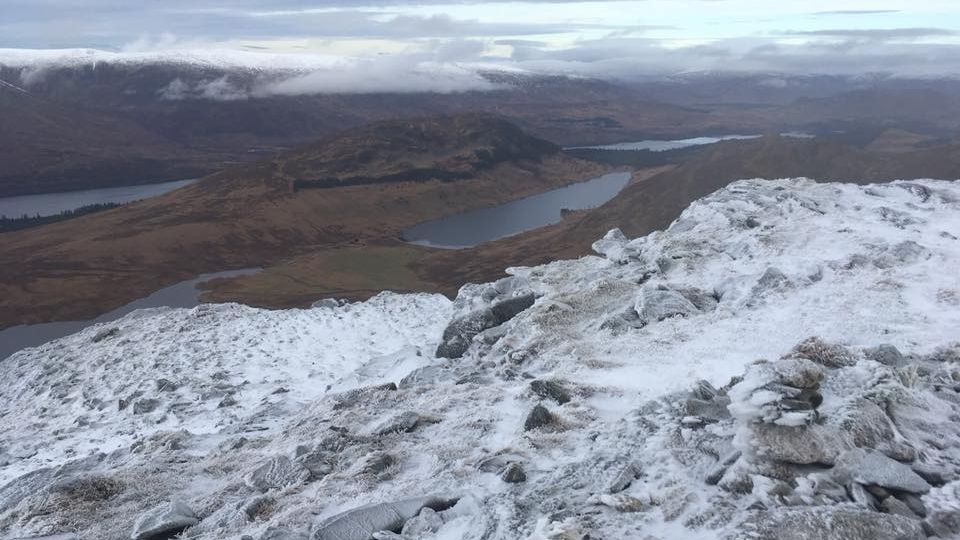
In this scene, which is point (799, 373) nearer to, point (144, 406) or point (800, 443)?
point (800, 443)

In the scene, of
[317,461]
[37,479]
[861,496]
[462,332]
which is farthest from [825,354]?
[37,479]

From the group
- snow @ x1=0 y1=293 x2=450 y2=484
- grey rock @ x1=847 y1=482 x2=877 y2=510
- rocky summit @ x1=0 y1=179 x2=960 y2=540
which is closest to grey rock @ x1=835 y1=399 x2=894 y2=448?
rocky summit @ x1=0 y1=179 x2=960 y2=540

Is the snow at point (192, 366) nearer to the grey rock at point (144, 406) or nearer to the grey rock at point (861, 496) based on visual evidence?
the grey rock at point (144, 406)

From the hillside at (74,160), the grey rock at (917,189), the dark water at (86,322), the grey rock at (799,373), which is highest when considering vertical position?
the grey rock at (799,373)

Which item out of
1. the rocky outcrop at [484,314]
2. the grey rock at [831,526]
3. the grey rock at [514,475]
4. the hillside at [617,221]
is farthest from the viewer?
the hillside at [617,221]

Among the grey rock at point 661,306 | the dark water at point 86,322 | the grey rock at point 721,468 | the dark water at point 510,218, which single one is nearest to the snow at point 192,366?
the grey rock at point 661,306

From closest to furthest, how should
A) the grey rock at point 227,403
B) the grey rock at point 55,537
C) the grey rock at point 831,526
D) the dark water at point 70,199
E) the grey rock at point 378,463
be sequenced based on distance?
the grey rock at point 831,526 → the grey rock at point 55,537 → the grey rock at point 378,463 → the grey rock at point 227,403 → the dark water at point 70,199

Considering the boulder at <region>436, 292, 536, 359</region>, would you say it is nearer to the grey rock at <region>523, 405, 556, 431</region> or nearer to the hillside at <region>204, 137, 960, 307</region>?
the grey rock at <region>523, 405, 556, 431</region>
